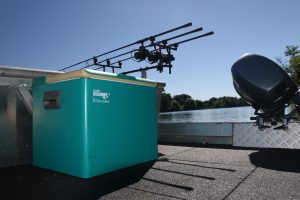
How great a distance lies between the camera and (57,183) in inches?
121

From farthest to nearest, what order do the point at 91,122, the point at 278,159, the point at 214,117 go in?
the point at 214,117
the point at 278,159
the point at 91,122

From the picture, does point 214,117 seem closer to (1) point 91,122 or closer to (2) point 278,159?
(2) point 278,159

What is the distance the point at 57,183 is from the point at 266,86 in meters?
2.80

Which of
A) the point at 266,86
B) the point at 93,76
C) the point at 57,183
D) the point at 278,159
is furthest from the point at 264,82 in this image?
the point at 57,183

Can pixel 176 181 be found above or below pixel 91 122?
below

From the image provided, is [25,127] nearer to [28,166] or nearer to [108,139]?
[28,166]

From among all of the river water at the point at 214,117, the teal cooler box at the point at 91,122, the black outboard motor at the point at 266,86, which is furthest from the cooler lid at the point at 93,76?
the river water at the point at 214,117

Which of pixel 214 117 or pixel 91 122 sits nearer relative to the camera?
pixel 91 122

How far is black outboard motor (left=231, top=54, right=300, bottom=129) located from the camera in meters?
3.24

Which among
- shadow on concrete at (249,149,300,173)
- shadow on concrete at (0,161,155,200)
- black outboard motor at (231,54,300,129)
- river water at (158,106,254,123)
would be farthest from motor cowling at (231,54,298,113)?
river water at (158,106,254,123)

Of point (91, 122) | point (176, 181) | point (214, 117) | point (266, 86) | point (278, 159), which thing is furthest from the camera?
point (214, 117)

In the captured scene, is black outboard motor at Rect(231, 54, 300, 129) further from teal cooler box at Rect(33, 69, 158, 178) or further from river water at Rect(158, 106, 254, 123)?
river water at Rect(158, 106, 254, 123)

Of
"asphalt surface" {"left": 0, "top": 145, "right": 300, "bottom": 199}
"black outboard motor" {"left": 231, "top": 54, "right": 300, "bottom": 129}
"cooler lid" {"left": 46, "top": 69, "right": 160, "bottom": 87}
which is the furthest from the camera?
"black outboard motor" {"left": 231, "top": 54, "right": 300, "bottom": 129}

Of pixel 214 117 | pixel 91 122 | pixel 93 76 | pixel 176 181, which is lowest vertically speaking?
pixel 176 181
